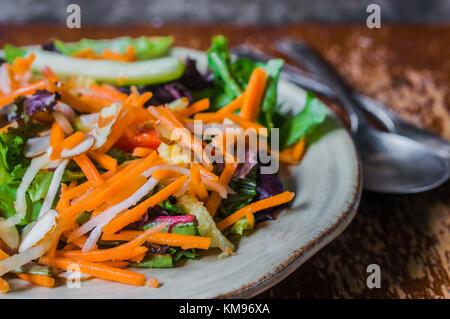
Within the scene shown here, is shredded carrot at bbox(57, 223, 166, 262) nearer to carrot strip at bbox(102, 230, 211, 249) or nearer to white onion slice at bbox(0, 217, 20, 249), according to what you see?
carrot strip at bbox(102, 230, 211, 249)

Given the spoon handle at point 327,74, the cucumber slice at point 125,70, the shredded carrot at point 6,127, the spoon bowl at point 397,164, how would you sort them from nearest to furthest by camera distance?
1. the shredded carrot at point 6,127
2. the cucumber slice at point 125,70
3. the spoon bowl at point 397,164
4. the spoon handle at point 327,74

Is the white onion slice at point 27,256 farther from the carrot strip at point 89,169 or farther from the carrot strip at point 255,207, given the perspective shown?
the carrot strip at point 255,207

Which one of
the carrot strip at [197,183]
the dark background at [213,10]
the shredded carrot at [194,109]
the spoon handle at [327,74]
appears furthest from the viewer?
the dark background at [213,10]

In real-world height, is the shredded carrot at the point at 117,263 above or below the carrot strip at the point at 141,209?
below

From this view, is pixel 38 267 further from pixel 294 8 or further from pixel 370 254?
pixel 294 8

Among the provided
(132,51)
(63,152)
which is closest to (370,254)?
(63,152)

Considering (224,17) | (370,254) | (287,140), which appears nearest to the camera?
(370,254)

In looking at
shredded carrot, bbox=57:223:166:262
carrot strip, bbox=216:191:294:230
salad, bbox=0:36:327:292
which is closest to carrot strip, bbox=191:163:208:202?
salad, bbox=0:36:327:292

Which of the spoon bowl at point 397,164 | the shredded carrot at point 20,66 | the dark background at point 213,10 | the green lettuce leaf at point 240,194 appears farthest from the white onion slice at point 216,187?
the dark background at point 213,10
